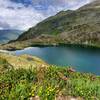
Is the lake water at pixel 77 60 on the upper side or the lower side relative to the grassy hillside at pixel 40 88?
lower

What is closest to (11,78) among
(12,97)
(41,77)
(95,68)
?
(41,77)

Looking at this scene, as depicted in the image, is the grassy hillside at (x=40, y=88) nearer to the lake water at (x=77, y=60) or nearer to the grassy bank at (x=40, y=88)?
the grassy bank at (x=40, y=88)

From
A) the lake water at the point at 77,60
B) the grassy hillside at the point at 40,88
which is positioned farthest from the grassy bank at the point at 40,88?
the lake water at the point at 77,60

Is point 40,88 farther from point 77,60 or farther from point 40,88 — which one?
point 77,60

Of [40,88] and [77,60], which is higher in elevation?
[40,88]

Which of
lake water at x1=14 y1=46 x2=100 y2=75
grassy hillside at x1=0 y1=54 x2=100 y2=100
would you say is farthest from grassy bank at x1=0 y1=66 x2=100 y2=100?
lake water at x1=14 y1=46 x2=100 y2=75

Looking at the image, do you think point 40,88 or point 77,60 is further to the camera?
point 77,60

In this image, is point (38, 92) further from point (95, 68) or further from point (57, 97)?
point (95, 68)

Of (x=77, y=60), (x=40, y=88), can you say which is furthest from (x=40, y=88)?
(x=77, y=60)

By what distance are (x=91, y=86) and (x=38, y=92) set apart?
4.36m

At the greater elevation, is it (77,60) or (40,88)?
(40,88)

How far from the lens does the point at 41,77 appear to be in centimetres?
1527

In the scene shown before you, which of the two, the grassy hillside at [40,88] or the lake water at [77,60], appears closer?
the grassy hillside at [40,88]

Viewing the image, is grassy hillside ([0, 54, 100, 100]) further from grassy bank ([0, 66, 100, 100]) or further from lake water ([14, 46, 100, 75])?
lake water ([14, 46, 100, 75])
